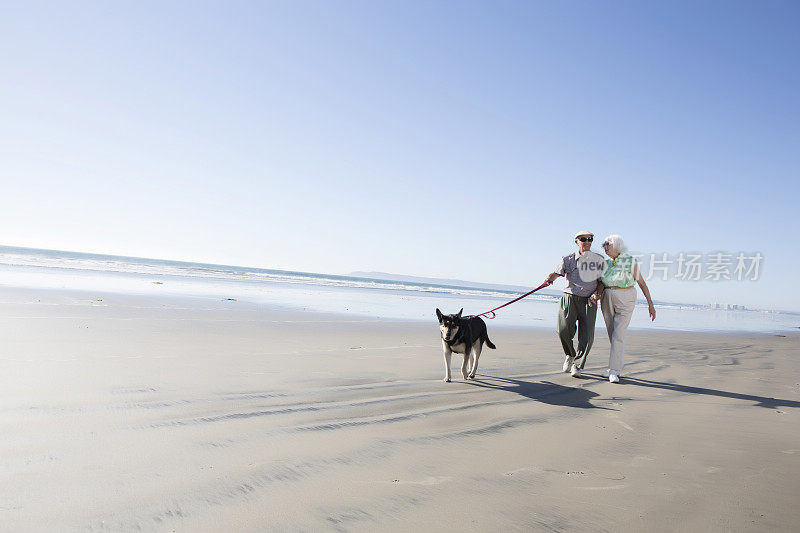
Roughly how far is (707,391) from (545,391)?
231 centimetres

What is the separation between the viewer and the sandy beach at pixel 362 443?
2256 millimetres

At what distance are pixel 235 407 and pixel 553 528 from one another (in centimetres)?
271

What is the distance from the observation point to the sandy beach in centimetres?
226

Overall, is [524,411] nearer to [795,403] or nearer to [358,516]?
[358,516]

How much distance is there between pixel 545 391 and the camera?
5.30 m

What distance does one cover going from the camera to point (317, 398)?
4340 millimetres

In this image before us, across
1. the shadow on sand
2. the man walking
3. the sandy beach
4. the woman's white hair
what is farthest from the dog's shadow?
the woman's white hair

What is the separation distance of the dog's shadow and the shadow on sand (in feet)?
3.63

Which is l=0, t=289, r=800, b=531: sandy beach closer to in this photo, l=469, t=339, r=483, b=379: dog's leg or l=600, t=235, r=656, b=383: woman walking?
l=469, t=339, r=483, b=379: dog's leg

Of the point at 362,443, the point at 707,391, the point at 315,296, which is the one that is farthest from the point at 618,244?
the point at 315,296

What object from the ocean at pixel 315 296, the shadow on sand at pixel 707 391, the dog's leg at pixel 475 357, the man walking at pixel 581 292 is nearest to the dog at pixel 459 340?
the dog's leg at pixel 475 357

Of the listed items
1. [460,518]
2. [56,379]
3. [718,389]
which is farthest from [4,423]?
[718,389]

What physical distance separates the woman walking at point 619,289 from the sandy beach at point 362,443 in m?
0.43

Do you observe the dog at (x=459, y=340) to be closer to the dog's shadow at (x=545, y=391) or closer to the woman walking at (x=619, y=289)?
the dog's shadow at (x=545, y=391)
